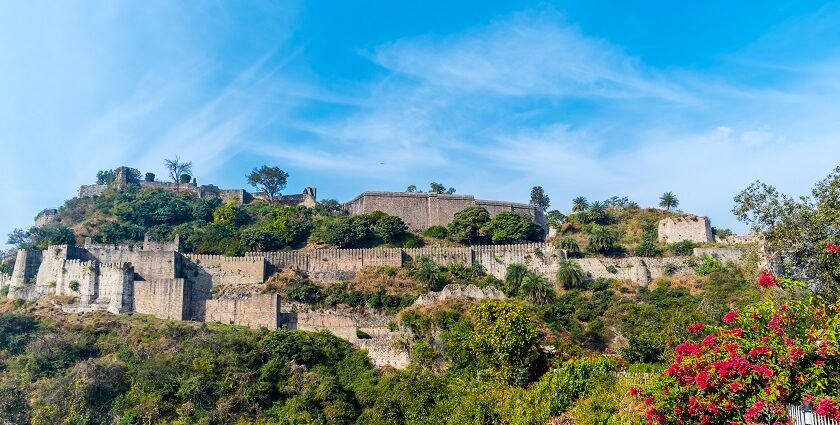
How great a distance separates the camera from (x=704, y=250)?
45969mm

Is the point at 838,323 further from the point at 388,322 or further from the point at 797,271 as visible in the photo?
the point at 388,322

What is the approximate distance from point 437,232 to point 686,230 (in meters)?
16.3

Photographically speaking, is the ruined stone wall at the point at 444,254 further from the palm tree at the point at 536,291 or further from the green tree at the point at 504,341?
the green tree at the point at 504,341

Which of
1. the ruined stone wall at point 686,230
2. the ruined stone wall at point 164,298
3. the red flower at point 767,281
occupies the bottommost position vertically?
the ruined stone wall at point 164,298

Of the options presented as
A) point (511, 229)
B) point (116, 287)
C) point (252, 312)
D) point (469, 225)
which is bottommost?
point (252, 312)

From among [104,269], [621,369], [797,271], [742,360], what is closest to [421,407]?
[621,369]

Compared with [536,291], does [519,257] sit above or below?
above

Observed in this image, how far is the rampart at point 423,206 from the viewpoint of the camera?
5747 cm

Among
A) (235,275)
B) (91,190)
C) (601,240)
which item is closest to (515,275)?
(601,240)

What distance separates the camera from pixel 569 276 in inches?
1724

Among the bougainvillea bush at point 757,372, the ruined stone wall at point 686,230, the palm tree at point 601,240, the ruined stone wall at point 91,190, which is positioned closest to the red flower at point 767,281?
the bougainvillea bush at point 757,372

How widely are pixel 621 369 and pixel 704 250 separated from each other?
24.3 m

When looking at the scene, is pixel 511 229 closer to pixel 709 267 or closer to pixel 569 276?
pixel 569 276

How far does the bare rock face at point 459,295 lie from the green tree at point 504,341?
38.4ft
